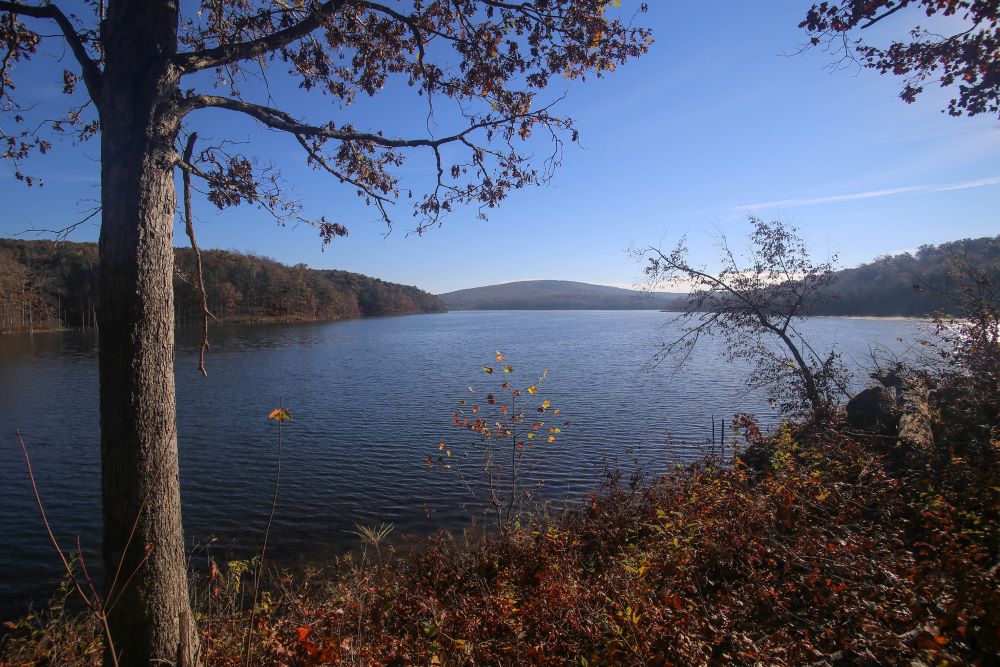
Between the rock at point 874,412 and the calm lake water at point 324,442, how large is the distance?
478 centimetres

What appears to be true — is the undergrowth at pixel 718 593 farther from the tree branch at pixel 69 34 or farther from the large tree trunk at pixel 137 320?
the tree branch at pixel 69 34

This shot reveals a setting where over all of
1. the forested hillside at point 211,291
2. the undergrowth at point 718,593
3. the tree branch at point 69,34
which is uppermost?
the forested hillside at point 211,291

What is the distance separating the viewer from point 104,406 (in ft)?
10.8

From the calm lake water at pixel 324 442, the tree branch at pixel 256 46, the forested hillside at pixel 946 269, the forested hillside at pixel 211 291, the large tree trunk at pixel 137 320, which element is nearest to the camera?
the large tree trunk at pixel 137 320

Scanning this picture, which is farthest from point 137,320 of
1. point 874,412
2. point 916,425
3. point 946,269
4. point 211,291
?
point 211,291

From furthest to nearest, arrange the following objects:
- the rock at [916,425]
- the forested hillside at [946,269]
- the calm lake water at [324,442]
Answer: the calm lake water at [324,442]
the forested hillside at [946,269]
the rock at [916,425]

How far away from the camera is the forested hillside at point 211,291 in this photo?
6844 cm

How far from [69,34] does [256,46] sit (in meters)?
1.15

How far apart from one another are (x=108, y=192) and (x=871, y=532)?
23.8 feet

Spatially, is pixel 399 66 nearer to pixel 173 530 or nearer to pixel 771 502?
pixel 173 530

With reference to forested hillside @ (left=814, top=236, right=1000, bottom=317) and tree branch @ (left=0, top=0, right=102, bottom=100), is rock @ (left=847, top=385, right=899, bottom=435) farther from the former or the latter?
tree branch @ (left=0, top=0, right=102, bottom=100)

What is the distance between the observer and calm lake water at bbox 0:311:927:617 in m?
11.5

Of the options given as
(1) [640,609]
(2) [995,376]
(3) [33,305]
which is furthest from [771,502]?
(3) [33,305]

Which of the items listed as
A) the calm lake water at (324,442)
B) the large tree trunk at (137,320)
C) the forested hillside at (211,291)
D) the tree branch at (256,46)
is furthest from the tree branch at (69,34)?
the forested hillside at (211,291)
